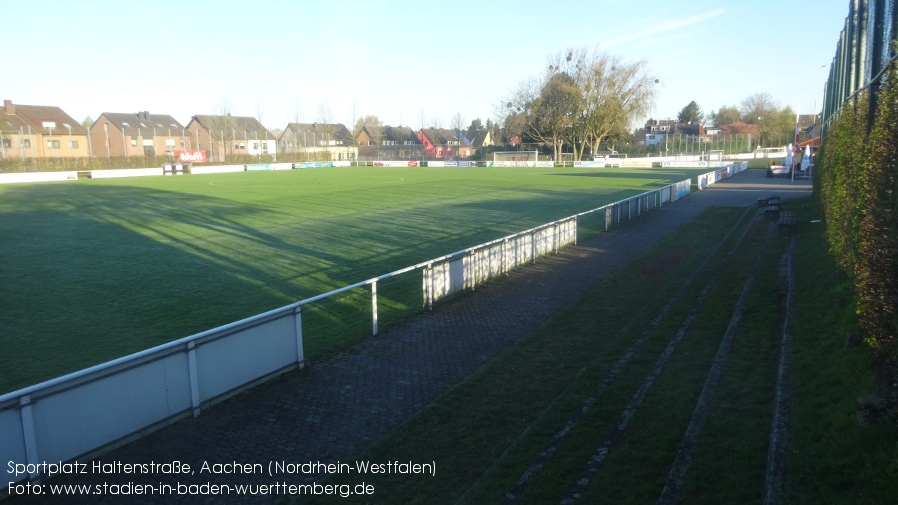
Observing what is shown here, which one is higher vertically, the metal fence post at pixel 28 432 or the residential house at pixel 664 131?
the residential house at pixel 664 131

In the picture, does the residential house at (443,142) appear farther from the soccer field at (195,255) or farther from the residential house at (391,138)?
the soccer field at (195,255)

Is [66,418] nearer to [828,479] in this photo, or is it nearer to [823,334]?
[828,479]

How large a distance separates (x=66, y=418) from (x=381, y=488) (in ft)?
10.3

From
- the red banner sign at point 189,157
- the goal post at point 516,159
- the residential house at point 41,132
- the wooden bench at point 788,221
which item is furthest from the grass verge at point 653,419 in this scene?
the residential house at point 41,132

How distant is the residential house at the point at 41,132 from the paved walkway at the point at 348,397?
78.6 meters

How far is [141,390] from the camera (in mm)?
6559

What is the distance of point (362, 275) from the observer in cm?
1532

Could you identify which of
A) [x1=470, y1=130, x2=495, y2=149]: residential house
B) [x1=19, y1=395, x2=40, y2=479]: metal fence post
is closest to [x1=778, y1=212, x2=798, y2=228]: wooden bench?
[x1=19, y1=395, x2=40, y2=479]: metal fence post

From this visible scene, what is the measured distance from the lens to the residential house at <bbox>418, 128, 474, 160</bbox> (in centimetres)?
12741

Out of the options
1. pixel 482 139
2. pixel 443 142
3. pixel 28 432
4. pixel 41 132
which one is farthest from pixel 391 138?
pixel 28 432

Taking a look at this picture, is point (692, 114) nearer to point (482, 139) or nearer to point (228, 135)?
point (482, 139)

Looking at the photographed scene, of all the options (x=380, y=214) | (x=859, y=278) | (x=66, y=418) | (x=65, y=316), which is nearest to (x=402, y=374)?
(x=66, y=418)

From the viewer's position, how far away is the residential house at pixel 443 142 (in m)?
127

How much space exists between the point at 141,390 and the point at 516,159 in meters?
84.4
